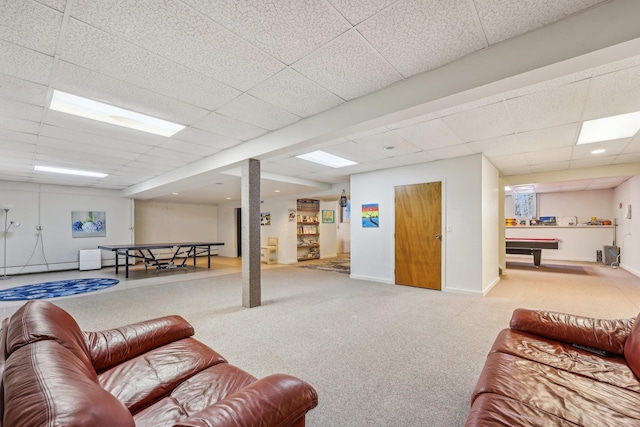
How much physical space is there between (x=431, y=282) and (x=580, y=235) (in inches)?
305

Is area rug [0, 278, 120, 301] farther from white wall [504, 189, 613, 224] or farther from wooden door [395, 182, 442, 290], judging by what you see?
white wall [504, 189, 613, 224]

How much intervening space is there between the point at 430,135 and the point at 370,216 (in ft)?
8.97

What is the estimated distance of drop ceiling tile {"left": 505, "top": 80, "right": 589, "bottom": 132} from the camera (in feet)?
8.68

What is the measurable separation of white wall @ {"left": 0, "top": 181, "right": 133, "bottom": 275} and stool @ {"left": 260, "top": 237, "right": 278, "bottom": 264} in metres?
4.92

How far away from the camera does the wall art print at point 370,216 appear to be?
6.28 m

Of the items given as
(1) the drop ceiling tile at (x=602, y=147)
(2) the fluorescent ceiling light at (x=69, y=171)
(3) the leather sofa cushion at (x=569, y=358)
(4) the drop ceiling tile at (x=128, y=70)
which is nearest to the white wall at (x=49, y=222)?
(2) the fluorescent ceiling light at (x=69, y=171)

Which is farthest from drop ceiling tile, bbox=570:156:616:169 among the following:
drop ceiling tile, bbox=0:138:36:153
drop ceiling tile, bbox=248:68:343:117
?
drop ceiling tile, bbox=0:138:36:153

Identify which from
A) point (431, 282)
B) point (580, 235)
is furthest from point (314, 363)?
point (580, 235)

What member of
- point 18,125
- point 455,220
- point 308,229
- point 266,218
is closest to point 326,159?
point 455,220

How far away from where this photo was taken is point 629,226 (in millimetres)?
7309

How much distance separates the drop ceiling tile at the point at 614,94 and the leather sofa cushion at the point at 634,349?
A: 196 centimetres

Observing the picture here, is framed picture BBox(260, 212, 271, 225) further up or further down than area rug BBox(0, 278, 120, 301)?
further up

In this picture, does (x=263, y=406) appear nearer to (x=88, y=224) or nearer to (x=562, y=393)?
(x=562, y=393)

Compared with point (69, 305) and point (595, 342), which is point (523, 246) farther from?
point (69, 305)
